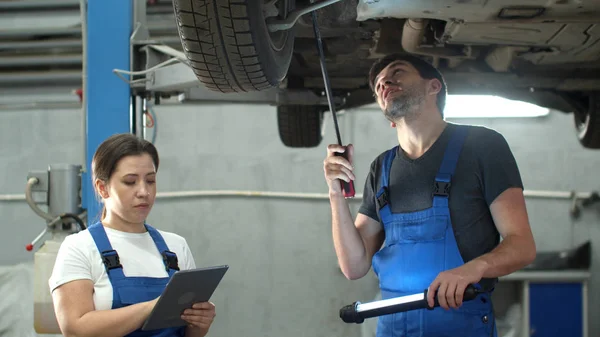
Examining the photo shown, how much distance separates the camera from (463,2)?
186 cm

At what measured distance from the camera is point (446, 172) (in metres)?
1.71

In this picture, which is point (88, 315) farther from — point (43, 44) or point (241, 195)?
point (43, 44)

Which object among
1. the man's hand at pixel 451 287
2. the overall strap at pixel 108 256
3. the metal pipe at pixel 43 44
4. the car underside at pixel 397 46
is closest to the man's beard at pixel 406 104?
the car underside at pixel 397 46

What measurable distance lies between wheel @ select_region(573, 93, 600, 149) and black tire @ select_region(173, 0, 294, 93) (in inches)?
77.1

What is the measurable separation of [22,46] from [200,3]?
3.97 meters

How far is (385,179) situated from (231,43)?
564 millimetres

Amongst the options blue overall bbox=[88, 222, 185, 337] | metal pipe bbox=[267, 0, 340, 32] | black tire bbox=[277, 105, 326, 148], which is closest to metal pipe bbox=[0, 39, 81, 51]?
black tire bbox=[277, 105, 326, 148]

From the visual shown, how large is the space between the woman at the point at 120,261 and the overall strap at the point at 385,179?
0.54 metres

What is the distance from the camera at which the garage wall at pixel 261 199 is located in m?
5.00

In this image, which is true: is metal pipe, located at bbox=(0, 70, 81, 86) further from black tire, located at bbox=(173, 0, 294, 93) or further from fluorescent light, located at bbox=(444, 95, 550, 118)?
black tire, located at bbox=(173, 0, 294, 93)

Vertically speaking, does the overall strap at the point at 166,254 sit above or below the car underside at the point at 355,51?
below

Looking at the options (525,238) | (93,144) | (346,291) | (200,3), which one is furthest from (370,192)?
(346,291)

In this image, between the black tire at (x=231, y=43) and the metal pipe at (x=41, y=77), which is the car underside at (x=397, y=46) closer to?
the black tire at (x=231, y=43)

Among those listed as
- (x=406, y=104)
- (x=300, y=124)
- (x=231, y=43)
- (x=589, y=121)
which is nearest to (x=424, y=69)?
(x=406, y=104)
